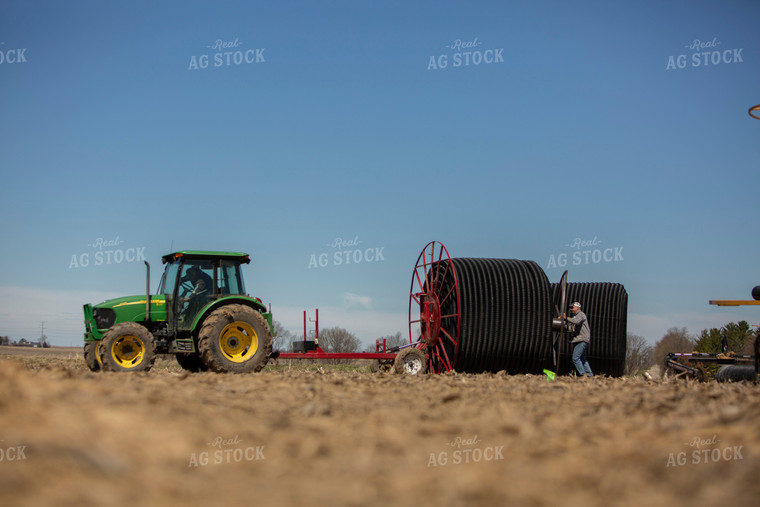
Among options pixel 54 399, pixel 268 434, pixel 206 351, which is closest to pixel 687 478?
pixel 268 434

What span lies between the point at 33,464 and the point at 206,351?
7259 millimetres

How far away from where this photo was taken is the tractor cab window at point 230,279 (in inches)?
450

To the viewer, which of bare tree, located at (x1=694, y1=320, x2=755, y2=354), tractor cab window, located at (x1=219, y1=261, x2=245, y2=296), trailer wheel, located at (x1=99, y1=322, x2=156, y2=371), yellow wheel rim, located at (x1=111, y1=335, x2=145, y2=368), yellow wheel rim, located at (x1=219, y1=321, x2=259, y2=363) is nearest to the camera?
trailer wheel, located at (x1=99, y1=322, x2=156, y2=371)

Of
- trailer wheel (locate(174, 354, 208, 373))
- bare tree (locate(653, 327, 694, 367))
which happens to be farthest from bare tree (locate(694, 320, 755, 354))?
trailer wheel (locate(174, 354, 208, 373))

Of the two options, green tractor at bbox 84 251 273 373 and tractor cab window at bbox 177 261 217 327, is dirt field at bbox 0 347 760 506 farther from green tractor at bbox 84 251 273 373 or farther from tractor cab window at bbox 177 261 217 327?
tractor cab window at bbox 177 261 217 327

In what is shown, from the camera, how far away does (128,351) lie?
10.3 metres

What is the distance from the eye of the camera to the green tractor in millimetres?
10250

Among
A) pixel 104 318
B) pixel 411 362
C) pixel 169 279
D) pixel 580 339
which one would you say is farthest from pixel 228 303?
pixel 580 339

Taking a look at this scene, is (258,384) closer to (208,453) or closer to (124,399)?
(124,399)

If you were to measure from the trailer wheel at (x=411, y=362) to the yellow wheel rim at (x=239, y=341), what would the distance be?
3503mm

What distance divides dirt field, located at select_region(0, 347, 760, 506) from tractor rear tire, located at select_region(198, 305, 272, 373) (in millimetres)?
5150

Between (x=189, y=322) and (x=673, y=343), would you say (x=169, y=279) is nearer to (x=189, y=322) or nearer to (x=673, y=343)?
(x=189, y=322)

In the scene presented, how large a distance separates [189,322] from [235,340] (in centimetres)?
95

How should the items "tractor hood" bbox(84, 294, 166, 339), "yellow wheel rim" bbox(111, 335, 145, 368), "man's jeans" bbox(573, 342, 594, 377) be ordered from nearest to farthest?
"yellow wheel rim" bbox(111, 335, 145, 368)
"tractor hood" bbox(84, 294, 166, 339)
"man's jeans" bbox(573, 342, 594, 377)
